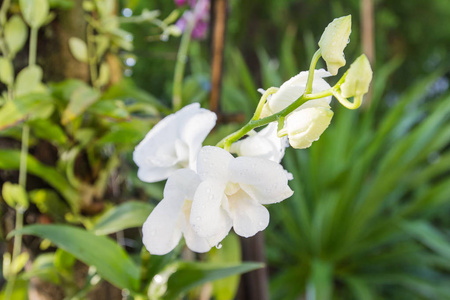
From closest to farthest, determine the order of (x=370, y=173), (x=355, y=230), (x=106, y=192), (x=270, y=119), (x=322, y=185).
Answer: (x=270, y=119) < (x=106, y=192) < (x=355, y=230) < (x=322, y=185) < (x=370, y=173)

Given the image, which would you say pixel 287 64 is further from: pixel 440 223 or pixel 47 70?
pixel 47 70

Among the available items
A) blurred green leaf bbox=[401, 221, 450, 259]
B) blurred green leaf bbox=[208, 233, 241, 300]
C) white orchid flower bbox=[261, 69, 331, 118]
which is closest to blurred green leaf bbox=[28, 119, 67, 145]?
blurred green leaf bbox=[208, 233, 241, 300]

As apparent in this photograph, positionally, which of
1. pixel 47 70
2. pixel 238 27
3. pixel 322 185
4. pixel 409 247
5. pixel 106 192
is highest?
pixel 47 70

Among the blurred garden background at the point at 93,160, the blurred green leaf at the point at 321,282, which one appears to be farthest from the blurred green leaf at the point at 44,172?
the blurred green leaf at the point at 321,282

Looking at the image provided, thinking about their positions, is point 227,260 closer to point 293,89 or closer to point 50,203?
point 50,203

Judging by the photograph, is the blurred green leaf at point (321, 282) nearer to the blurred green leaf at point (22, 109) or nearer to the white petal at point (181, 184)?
the blurred green leaf at point (22, 109)

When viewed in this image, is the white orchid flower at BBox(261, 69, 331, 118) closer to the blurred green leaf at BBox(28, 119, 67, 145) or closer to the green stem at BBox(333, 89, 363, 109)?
the green stem at BBox(333, 89, 363, 109)

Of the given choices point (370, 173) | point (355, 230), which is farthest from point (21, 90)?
point (370, 173)

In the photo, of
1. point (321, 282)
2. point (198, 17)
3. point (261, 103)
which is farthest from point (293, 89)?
point (321, 282)
